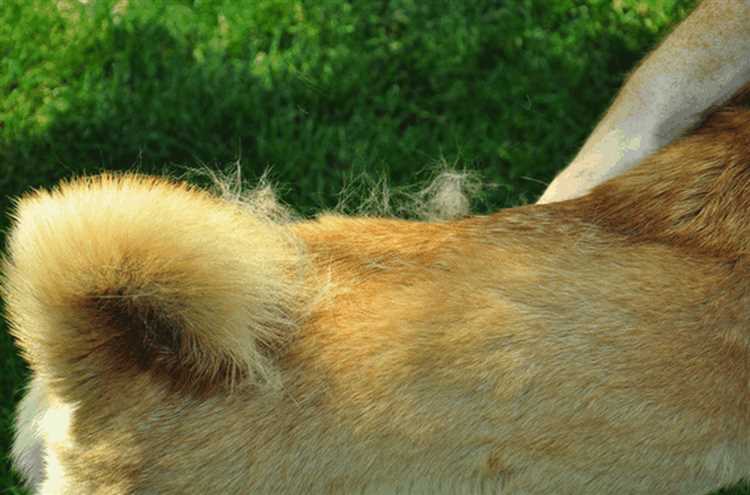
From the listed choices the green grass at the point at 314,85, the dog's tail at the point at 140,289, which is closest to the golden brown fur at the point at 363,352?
the dog's tail at the point at 140,289

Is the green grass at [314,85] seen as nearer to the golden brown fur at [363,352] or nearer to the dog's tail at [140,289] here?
the golden brown fur at [363,352]

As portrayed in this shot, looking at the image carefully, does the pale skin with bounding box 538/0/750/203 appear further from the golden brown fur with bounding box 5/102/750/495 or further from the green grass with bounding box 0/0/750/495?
the golden brown fur with bounding box 5/102/750/495

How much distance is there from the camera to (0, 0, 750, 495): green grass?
13.2ft

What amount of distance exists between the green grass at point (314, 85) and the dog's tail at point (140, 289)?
1793mm

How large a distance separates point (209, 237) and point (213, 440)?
41 centimetres

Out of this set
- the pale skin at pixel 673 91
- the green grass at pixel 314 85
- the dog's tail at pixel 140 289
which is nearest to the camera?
the dog's tail at pixel 140 289

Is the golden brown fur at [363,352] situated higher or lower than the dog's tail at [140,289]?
lower

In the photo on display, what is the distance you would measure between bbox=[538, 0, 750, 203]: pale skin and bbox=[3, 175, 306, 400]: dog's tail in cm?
144

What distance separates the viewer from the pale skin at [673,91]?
3.19 m

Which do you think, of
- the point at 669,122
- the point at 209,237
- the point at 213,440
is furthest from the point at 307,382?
the point at 669,122

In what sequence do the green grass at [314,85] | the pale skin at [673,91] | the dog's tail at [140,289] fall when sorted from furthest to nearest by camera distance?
the green grass at [314,85] < the pale skin at [673,91] < the dog's tail at [140,289]

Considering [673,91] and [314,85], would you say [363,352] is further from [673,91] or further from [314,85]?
[314,85]

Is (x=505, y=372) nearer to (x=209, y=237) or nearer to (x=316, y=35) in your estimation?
(x=209, y=237)

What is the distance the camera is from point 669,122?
3.18m
